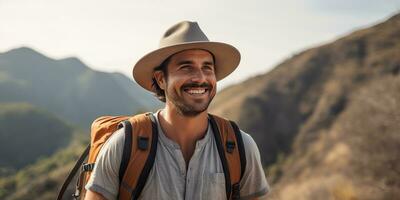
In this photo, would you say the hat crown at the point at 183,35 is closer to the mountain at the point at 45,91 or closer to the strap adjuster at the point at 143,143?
the strap adjuster at the point at 143,143

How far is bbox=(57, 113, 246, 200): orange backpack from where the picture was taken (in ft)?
7.47

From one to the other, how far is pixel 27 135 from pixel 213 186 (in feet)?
358

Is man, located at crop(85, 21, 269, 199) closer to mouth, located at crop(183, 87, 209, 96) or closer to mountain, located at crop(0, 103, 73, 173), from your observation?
mouth, located at crop(183, 87, 209, 96)

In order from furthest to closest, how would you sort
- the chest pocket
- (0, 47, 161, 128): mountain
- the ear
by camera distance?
(0, 47, 161, 128): mountain
the ear
the chest pocket

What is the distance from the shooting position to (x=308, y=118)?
6206 centimetres

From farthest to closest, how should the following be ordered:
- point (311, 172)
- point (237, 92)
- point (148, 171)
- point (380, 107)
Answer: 1. point (237, 92)
2. point (311, 172)
3. point (380, 107)
4. point (148, 171)

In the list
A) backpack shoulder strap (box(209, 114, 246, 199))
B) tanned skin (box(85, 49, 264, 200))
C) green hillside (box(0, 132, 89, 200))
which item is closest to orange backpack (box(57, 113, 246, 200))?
backpack shoulder strap (box(209, 114, 246, 199))

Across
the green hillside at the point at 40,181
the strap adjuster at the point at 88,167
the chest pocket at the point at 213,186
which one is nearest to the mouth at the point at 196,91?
the chest pocket at the point at 213,186

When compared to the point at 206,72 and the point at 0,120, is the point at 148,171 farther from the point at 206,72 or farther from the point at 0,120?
the point at 0,120

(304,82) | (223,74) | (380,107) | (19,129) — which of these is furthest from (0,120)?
(223,74)

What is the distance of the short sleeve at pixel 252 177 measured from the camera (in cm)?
255

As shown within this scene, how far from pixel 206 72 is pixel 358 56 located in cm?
6892

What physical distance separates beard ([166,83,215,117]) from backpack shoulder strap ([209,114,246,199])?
0.61 ft

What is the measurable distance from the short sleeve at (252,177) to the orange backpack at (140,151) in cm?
5
